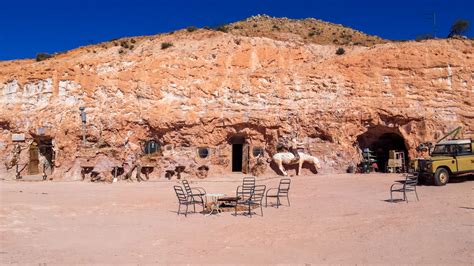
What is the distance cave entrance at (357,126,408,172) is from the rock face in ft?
0.32

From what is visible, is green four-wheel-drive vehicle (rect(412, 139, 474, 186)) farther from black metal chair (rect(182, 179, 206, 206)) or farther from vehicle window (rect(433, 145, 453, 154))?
black metal chair (rect(182, 179, 206, 206))

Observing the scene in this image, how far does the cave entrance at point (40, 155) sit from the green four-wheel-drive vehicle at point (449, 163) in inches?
903

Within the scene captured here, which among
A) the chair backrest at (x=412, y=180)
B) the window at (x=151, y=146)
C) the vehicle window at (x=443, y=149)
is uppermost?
the window at (x=151, y=146)

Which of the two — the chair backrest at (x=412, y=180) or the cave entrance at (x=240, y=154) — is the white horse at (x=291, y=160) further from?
the chair backrest at (x=412, y=180)

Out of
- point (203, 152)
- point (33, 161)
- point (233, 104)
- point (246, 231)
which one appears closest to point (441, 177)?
point (246, 231)

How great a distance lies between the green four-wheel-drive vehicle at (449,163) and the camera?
1731cm

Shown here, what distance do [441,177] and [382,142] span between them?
10509mm

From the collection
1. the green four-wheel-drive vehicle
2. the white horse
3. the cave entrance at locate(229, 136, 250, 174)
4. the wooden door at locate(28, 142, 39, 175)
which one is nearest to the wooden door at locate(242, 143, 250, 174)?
the cave entrance at locate(229, 136, 250, 174)

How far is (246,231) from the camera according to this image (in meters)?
9.69

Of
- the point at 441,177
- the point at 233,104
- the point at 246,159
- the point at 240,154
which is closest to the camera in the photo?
the point at 441,177

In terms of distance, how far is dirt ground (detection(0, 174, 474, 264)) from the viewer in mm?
7555

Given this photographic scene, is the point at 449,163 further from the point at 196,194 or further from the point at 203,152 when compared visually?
the point at 203,152

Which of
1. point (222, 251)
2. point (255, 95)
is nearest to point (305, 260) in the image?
point (222, 251)

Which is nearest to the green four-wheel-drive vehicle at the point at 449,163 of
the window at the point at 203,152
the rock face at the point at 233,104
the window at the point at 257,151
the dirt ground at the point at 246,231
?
the dirt ground at the point at 246,231
